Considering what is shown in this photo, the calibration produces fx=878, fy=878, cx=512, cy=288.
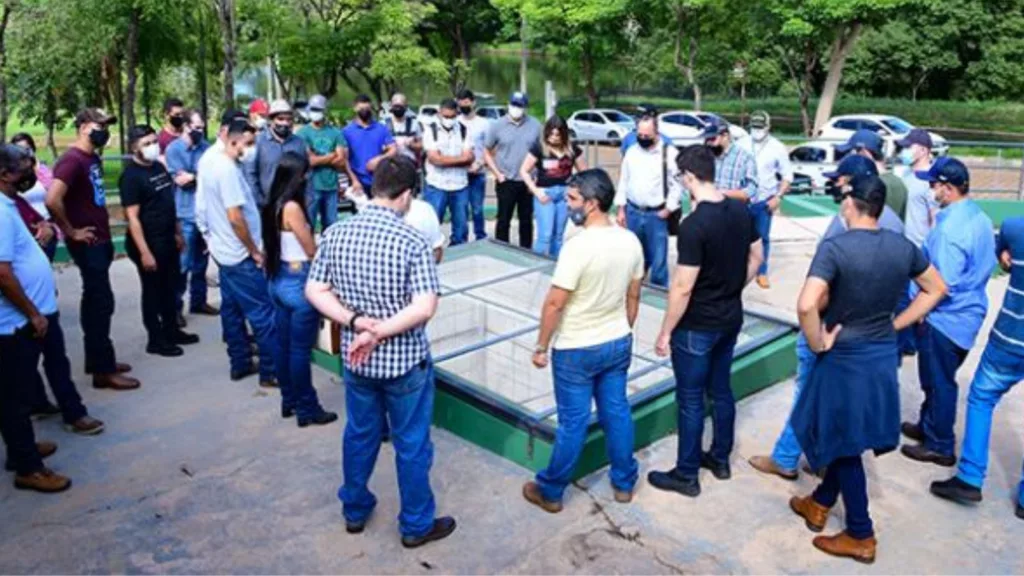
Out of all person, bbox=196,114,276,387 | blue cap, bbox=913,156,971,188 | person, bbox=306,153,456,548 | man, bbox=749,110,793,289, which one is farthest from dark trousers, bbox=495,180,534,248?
person, bbox=306,153,456,548

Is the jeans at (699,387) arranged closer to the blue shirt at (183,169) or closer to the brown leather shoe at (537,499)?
the brown leather shoe at (537,499)

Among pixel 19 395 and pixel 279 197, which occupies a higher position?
pixel 279 197

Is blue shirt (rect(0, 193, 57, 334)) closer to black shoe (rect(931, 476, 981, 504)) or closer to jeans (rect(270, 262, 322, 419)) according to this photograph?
jeans (rect(270, 262, 322, 419))

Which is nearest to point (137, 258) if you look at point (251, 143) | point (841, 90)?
point (251, 143)

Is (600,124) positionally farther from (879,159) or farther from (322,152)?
(879,159)

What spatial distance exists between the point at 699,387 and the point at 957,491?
141 centimetres

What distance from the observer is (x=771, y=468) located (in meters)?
4.59

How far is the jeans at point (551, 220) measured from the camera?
24.8 feet

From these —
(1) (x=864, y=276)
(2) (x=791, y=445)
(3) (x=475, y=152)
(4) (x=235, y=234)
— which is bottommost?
(2) (x=791, y=445)

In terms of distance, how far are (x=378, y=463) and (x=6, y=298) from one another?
77.6 inches

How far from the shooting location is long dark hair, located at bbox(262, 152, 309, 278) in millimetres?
4539

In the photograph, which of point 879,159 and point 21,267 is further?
point 879,159

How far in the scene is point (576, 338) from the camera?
12.7ft

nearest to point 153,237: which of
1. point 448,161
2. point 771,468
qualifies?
point 448,161
